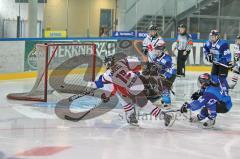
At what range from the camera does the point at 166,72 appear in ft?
29.7

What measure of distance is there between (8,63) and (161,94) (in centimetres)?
449

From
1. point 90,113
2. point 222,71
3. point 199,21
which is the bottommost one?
point 90,113

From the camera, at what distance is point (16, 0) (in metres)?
15.1

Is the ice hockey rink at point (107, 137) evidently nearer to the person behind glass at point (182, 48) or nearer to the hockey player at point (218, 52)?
the hockey player at point (218, 52)

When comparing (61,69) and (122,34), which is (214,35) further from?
(122,34)

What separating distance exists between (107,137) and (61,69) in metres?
5.30

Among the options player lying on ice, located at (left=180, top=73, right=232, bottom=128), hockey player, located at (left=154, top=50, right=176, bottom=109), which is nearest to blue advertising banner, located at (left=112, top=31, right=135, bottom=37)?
hockey player, located at (left=154, top=50, right=176, bottom=109)

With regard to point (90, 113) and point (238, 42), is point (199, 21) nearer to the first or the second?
point (238, 42)

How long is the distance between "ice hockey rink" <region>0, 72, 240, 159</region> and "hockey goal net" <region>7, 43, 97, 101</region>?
106cm

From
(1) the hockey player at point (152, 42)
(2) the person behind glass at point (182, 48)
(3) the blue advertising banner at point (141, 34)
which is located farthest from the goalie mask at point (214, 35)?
(3) the blue advertising banner at point (141, 34)

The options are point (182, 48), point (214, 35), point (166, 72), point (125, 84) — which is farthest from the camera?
point (182, 48)

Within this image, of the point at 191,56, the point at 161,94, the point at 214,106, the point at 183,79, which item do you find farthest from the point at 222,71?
the point at 191,56

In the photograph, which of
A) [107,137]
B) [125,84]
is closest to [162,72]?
[125,84]

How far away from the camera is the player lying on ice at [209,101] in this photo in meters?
7.39
